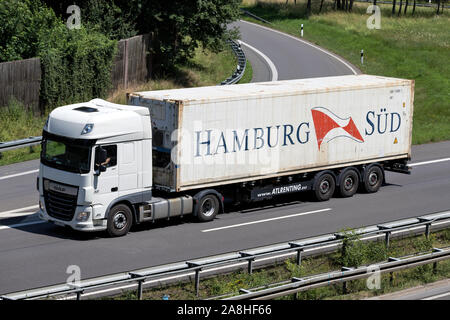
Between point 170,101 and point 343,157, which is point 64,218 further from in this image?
point 343,157

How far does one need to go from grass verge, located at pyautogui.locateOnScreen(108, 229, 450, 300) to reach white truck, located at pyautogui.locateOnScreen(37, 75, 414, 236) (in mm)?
4229

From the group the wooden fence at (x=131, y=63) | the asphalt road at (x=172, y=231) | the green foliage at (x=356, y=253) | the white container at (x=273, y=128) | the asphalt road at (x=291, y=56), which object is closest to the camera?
the green foliage at (x=356, y=253)

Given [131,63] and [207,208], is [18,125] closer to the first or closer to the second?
[131,63]

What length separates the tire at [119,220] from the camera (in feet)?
68.4

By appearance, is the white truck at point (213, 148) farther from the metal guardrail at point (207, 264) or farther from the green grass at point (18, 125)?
the green grass at point (18, 125)

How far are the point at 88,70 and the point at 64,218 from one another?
16.0 metres

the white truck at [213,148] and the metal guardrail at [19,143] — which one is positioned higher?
the white truck at [213,148]

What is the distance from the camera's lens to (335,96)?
24.6 meters

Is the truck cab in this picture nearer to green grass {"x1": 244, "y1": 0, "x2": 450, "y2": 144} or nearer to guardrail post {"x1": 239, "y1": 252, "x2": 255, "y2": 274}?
guardrail post {"x1": 239, "y1": 252, "x2": 255, "y2": 274}

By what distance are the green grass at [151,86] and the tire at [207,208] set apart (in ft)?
29.0

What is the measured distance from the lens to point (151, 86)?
132ft

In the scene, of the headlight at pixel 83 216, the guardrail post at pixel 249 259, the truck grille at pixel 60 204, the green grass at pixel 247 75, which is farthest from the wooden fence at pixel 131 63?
the guardrail post at pixel 249 259

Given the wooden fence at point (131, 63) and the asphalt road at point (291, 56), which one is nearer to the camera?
the wooden fence at point (131, 63)

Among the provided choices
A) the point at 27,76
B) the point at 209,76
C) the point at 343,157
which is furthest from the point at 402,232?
the point at 209,76
